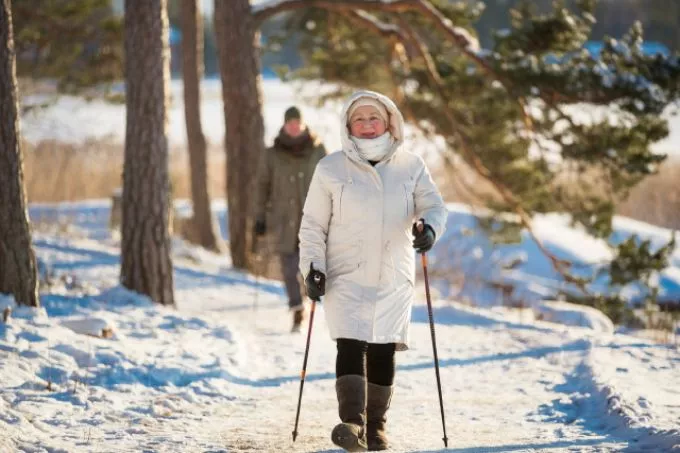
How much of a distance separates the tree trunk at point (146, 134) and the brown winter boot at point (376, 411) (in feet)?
13.7

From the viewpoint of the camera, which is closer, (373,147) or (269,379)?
(373,147)

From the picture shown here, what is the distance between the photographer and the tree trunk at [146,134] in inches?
332

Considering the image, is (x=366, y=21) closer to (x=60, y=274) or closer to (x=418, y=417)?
(x=60, y=274)

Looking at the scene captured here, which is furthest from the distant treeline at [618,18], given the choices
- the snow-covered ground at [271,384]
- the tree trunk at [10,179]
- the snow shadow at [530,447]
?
the snow shadow at [530,447]

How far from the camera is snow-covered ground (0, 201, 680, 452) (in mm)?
5168

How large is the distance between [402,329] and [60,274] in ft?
20.6

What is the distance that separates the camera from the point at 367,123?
493 cm

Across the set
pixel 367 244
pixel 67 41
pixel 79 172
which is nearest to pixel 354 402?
pixel 367 244

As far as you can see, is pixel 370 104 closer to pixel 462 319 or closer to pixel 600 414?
pixel 600 414

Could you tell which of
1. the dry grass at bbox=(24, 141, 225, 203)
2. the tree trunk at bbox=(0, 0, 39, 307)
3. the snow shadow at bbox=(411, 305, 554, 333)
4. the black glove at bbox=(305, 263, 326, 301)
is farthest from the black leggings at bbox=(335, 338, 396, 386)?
the dry grass at bbox=(24, 141, 225, 203)

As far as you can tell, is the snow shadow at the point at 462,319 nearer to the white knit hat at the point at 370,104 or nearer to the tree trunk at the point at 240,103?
the tree trunk at the point at 240,103

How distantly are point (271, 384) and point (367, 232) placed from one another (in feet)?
7.65

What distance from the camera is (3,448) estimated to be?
454 cm

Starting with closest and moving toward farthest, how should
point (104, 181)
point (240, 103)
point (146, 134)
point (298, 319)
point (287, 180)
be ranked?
1. point (146, 134)
2. point (287, 180)
3. point (298, 319)
4. point (240, 103)
5. point (104, 181)
